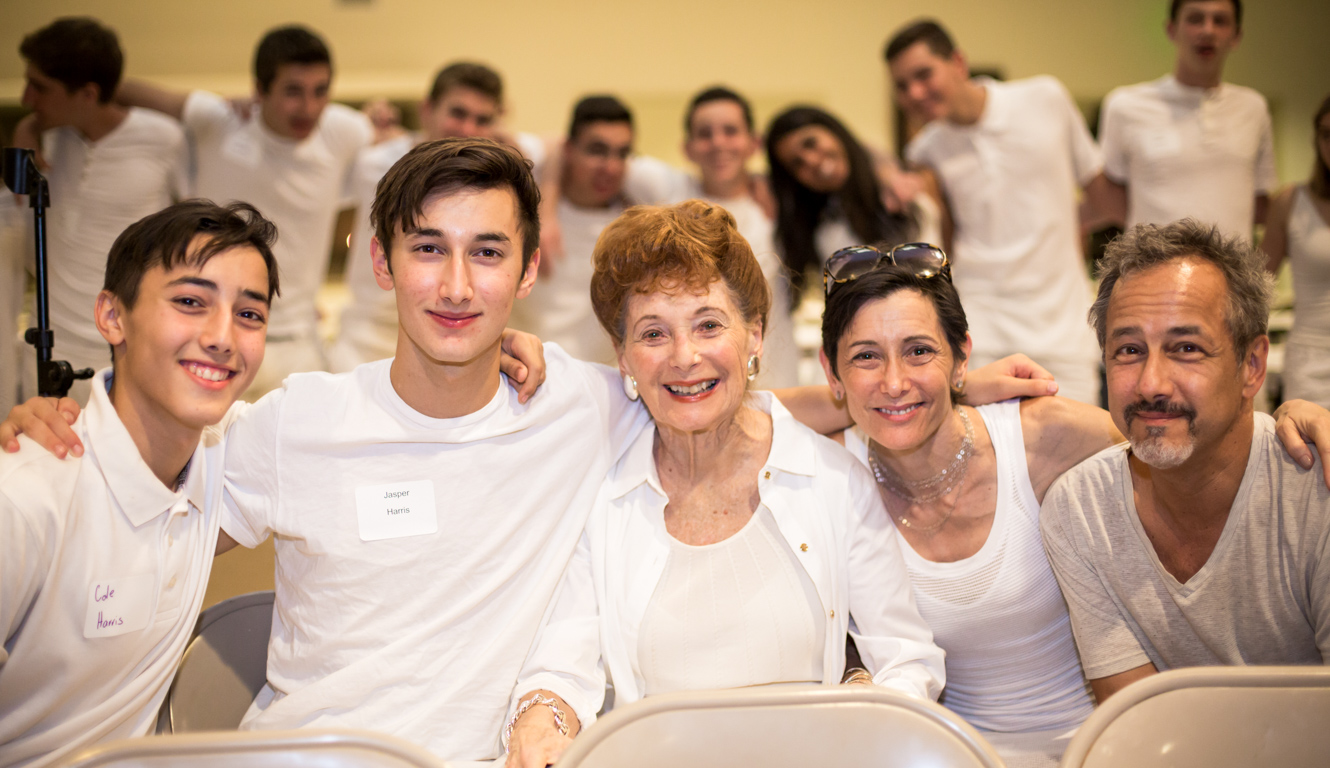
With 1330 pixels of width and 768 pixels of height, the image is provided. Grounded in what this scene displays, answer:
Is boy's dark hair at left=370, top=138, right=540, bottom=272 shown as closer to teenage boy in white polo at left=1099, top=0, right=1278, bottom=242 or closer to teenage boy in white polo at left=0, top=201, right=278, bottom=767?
teenage boy in white polo at left=0, top=201, right=278, bottom=767

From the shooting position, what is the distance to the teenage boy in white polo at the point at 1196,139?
14.0 ft

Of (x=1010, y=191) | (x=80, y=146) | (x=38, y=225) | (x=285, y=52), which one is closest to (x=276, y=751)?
(x=38, y=225)

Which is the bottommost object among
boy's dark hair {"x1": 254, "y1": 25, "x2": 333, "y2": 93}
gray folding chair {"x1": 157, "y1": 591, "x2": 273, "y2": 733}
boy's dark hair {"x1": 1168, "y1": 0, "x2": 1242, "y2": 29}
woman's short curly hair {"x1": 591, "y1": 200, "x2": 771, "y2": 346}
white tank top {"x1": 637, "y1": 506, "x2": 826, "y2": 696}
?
gray folding chair {"x1": 157, "y1": 591, "x2": 273, "y2": 733}

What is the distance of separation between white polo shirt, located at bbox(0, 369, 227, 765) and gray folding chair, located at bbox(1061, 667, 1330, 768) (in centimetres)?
159

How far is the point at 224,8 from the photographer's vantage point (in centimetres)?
662

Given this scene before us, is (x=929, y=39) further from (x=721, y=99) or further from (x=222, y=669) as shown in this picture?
(x=222, y=669)

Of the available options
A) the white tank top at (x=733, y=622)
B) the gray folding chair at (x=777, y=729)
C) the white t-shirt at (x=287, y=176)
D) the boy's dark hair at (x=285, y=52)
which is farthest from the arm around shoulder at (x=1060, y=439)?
the boy's dark hair at (x=285, y=52)

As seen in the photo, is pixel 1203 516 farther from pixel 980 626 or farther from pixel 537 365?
pixel 537 365

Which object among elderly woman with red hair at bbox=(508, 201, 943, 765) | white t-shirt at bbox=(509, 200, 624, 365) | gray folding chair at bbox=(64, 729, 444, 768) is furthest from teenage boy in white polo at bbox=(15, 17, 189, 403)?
gray folding chair at bbox=(64, 729, 444, 768)

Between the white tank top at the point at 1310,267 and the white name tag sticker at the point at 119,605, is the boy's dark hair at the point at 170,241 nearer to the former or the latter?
the white name tag sticker at the point at 119,605

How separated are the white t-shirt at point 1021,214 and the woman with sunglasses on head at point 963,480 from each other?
8.03 ft

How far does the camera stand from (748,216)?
4535mm

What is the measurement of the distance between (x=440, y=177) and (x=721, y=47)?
5693 millimetres

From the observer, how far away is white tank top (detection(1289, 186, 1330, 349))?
3.98 m
